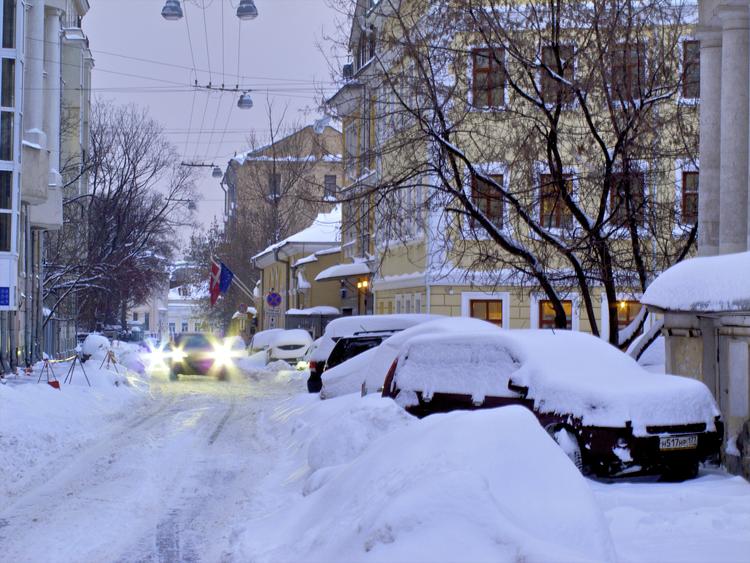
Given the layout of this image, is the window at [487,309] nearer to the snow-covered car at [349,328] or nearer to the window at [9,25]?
the snow-covered car at [349,328]

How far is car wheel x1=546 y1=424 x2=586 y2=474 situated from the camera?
A: 11.4 metres

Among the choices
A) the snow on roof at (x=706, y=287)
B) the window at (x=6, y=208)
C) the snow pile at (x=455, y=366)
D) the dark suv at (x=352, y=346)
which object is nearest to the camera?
the snow on roof at (x=706, y=287)

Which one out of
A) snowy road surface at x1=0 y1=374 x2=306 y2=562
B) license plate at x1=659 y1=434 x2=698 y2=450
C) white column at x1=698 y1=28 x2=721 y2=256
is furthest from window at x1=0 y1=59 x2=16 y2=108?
license plate at x1=659 y1=434 x2=698 y2=450

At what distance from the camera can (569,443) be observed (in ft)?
37.8

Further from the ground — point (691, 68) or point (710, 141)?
point (691, 68)

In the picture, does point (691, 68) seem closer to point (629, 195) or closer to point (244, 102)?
point (629, 195)

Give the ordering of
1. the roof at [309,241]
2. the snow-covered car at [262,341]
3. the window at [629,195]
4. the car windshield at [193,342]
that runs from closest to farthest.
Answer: the window at [629,195] < the car windshield at [193,342] < the snow-covered car at [262,341] < the roof at [309,241]

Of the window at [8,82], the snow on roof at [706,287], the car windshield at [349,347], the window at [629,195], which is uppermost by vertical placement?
the window at [8,82]

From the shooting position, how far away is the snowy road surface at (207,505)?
8531 mm

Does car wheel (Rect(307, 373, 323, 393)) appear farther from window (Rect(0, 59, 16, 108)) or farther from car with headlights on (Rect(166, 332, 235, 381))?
car with headlights on (Rect(166, 332, 235, 381))

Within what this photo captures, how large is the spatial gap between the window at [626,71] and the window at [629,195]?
4.40 ft

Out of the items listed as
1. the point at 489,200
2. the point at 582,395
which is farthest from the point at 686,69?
the point at 582,395

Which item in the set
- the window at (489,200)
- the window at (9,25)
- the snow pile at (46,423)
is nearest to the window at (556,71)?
the window at (489,200)

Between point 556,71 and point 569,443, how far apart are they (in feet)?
30.1
